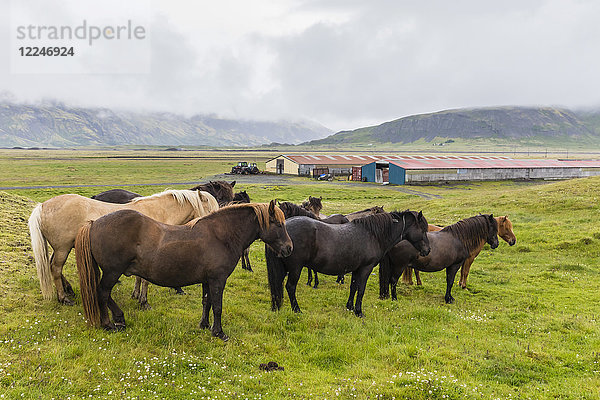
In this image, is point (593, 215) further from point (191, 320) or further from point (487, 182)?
point (487, 182)

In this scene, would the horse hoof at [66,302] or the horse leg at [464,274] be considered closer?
the horse hoof at [66,302]

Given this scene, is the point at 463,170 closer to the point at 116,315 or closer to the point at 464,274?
the point at 464,274

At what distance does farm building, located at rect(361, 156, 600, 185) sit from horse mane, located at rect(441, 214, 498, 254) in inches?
1957

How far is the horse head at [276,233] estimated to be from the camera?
807cm

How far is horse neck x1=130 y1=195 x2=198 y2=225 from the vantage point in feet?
32.4

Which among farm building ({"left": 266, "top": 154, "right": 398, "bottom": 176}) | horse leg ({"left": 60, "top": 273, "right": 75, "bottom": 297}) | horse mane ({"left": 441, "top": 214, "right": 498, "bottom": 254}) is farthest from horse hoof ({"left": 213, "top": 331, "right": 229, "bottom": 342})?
farm building ({"left": 266, "top": 154, "right": 398, "bottom": 176})

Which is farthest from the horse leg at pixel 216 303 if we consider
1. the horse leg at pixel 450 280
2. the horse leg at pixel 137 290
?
the horse leg at pixel 450 280

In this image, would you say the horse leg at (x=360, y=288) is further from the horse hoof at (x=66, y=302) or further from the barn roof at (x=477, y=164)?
the barn roof at (x=477, y=164)

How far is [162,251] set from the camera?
23.7 ft

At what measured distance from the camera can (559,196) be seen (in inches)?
1055

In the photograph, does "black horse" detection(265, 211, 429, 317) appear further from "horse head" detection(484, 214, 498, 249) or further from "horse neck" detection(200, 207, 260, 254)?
"horse head" detection(484, 214, 498, 249)

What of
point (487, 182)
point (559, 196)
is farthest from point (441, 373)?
point (487, 182)

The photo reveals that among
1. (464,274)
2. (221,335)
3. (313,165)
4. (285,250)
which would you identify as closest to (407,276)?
(464,274)

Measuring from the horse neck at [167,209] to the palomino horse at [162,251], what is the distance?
8.49 ft
